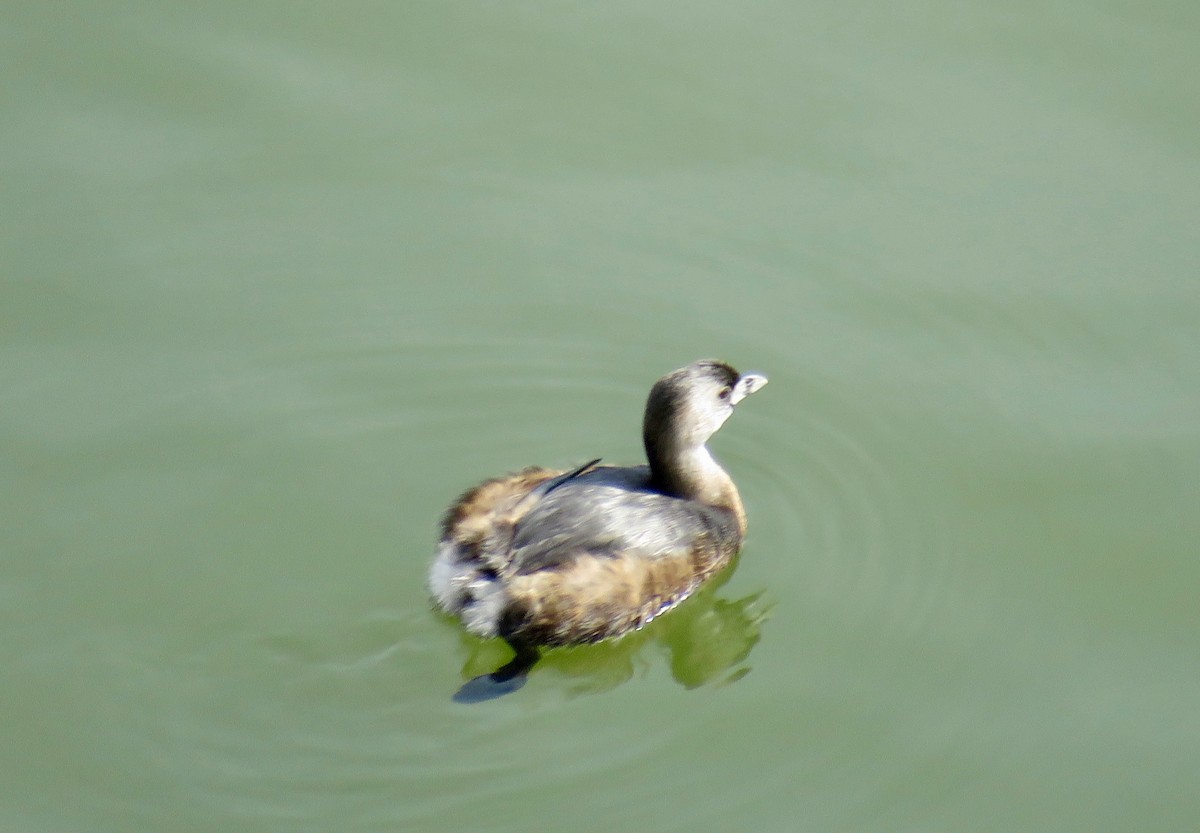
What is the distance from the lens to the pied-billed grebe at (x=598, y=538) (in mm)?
5496

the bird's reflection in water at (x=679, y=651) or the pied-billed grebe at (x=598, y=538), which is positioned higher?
the pied-billed grebe at (x=598, y=538)

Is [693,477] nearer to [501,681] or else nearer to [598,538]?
[598,538]

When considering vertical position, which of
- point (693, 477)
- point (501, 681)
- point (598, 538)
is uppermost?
point (693, 477)

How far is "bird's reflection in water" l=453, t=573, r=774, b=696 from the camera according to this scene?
5512mm

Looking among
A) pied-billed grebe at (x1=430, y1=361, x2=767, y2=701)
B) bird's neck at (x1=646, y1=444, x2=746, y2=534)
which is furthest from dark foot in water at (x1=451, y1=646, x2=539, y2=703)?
bird's neck at (x1=646, y1=444, x2=746, y2=534)

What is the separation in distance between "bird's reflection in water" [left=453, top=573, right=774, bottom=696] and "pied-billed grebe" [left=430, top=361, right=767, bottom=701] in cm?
6

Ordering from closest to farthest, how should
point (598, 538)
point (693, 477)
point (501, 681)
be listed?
point (501, 681) < point (598, 538) < point (693, 477)

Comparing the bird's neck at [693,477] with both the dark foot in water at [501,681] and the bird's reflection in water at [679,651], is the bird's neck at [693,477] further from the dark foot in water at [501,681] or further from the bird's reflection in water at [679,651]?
the dark foot in water at [501,681]

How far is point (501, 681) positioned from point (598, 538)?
613 mm

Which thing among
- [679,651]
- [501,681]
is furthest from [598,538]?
[501,681]

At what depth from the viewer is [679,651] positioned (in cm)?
571

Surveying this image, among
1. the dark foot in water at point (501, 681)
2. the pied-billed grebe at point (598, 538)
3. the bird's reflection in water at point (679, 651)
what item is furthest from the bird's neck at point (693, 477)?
the dark foot in water at point (501, 681)

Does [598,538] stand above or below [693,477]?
below

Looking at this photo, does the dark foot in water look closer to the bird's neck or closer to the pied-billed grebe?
the pied-billed grebe
